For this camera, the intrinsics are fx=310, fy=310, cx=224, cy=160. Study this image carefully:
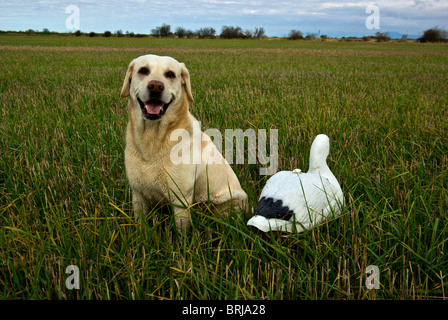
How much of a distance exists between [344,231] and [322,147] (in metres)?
0.57

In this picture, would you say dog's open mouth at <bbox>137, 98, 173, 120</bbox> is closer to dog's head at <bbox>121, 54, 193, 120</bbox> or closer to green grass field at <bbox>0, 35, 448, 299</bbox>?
dog's head at <bbox>121, 54, 193, 120</bbox>

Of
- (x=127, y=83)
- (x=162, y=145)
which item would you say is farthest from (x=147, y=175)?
(x=127, y=83)

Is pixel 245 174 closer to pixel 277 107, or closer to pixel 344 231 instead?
pixel 344 231

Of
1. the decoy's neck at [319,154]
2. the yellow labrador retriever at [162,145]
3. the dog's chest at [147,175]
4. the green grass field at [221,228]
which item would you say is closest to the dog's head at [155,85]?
the yellow labrador retriever at [162,145]

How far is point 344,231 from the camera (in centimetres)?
190

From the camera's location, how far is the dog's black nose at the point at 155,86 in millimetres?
1934

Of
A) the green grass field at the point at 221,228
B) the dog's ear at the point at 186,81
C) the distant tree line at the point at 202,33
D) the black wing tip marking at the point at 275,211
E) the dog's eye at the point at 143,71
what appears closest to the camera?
the green grass field at the point at 221,228

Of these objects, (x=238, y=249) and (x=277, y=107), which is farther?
(x=277, y=107)

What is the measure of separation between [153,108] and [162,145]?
252 millimetres

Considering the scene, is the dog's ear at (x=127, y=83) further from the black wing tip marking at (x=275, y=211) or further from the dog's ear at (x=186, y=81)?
the black wing tip marking at (x=275, y=211)

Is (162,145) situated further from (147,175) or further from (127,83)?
(127,83)

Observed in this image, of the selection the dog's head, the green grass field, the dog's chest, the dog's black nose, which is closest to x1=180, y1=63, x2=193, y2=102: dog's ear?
the dog's head
